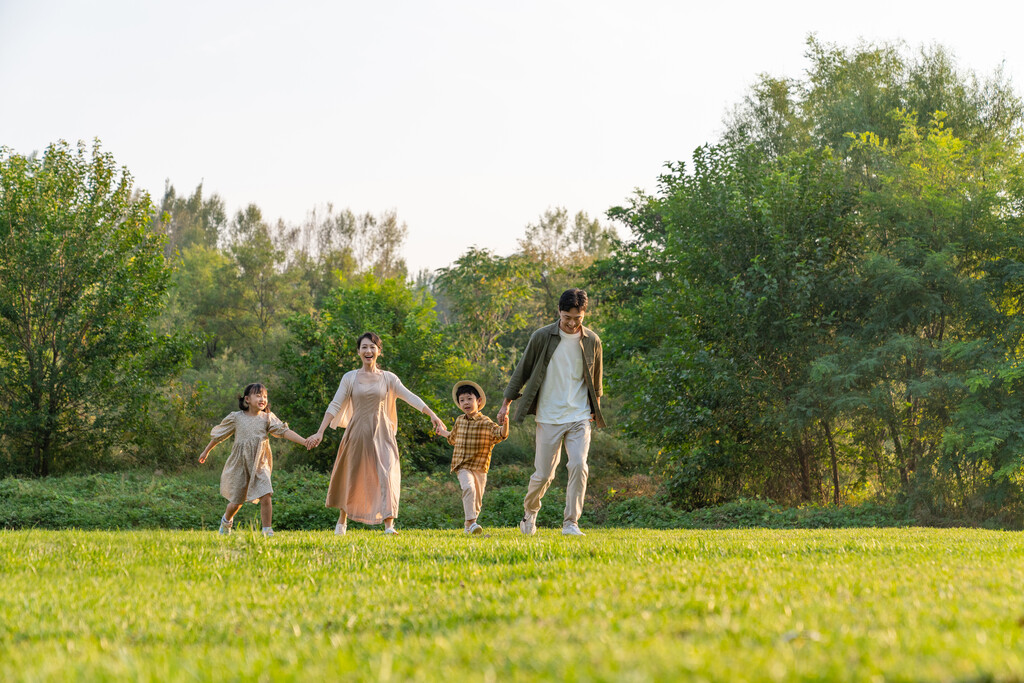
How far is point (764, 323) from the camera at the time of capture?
1948 centimetres

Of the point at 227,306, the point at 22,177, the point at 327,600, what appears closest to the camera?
the point at 327,600

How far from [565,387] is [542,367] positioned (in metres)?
0.35

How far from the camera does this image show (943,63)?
2316 centimetres

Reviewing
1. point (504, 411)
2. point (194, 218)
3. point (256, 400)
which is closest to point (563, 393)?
point (504, 411)

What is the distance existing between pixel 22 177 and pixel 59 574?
1877cm

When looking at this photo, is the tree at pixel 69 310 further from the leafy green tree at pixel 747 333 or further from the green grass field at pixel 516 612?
the green grass field at pixel 516 612

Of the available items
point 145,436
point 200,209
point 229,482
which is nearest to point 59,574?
point 229,482

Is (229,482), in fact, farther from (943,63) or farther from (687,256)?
(943,63)

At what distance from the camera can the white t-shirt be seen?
9.88 metres

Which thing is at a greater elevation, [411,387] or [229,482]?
[411,387]

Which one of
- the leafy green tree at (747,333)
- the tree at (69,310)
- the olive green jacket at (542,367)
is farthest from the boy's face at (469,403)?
the tree at (69,310)

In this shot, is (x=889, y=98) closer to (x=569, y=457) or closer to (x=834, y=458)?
(x=834, y=458)

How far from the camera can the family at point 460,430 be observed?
9898 mm

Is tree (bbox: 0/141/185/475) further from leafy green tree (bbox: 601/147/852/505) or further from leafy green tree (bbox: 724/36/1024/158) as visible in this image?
leafy green tree (bbox: 724/36/1024/158)
